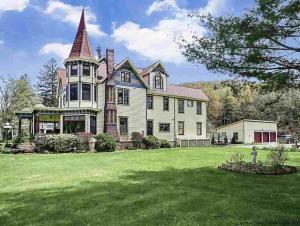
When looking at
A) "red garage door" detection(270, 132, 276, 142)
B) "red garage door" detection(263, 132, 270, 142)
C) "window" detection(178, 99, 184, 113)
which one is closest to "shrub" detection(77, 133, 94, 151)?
"window" detection(178, 99, 184, 113)

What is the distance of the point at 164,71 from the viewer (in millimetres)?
40438

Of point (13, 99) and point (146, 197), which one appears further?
point (13, 99)

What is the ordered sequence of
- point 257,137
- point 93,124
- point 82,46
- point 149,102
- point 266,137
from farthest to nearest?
point 266,137, point 257,137, point 149,102, point 82,46, point 93,124

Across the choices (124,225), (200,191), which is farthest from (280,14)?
(124,225)

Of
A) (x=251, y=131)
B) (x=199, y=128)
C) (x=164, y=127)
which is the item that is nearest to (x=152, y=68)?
(x=164, y=127)

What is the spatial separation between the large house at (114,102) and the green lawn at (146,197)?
18060mm

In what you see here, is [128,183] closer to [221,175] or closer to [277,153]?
[221,175]

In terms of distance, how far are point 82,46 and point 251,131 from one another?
105 feet

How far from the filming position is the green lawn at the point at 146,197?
7.71m

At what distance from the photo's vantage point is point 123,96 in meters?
36.1

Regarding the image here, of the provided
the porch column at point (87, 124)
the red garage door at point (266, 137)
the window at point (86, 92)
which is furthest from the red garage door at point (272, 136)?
the porch column at point (87, 124)

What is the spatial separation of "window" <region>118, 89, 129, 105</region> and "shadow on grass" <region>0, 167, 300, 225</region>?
76.4 feet

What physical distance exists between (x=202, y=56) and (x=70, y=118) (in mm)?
24049

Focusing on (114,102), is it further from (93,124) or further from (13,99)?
(13,99)
